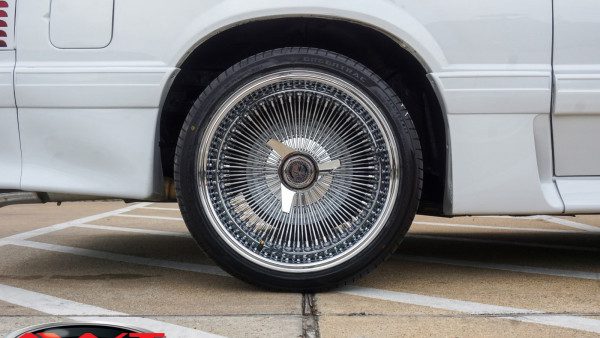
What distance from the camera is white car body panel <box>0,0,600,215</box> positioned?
11.3ft

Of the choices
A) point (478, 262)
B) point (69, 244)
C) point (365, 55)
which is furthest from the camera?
point (69, 244)

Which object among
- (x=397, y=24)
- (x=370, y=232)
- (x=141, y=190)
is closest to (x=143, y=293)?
(x=141, y=190)

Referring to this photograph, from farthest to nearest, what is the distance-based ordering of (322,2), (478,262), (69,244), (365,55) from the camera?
(69,244)
(478,262)
(365,55)
(322,2)

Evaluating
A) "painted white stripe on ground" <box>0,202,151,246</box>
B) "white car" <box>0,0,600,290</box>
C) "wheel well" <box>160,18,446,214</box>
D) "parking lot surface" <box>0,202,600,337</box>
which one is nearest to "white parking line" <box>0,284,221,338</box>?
"parking lot surface" <box>0,202,600,337</box>

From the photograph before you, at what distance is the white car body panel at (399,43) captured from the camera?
3.45 metres

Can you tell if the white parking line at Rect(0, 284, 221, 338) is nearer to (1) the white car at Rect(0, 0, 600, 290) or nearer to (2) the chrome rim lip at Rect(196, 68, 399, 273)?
(1) the white car at Rect(0, 0, 600, 290)

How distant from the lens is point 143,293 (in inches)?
136

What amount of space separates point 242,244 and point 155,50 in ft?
2.69

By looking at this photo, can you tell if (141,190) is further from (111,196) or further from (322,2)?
(322,2)

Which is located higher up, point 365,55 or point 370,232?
point 365,55

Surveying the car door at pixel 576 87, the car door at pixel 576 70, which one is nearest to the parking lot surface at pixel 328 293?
the car door at pixel 576 87

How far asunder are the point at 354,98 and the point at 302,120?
0.23 m

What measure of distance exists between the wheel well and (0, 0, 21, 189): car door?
1.92 ft

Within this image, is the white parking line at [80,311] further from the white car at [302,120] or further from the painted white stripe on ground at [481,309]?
the painted white stripe on ground at [481,309]
